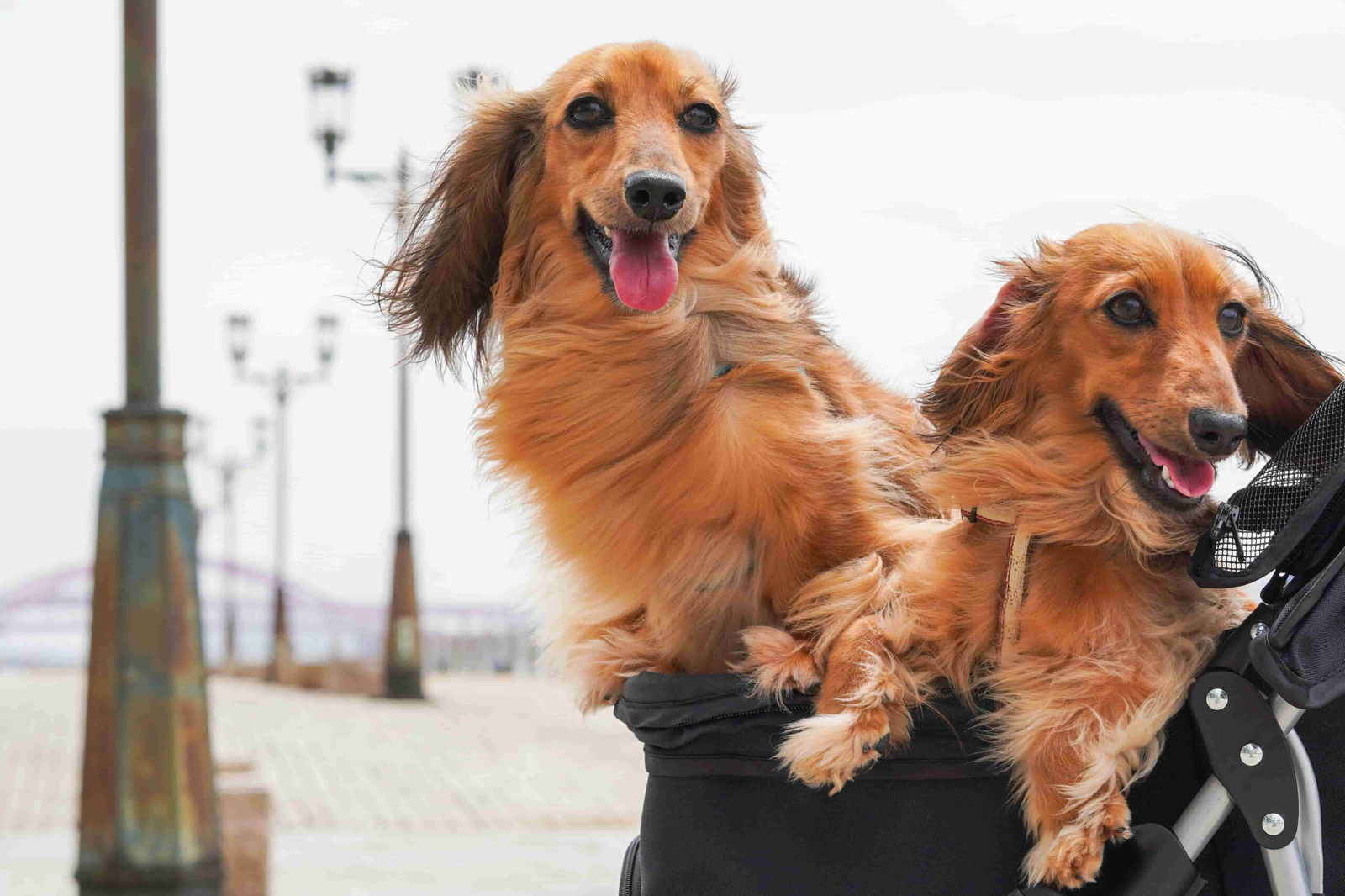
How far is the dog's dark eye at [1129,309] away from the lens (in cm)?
186

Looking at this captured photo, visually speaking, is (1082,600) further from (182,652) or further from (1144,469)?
(182,652)

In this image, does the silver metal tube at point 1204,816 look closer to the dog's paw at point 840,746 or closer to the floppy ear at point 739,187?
the dog's paw at point 840,746

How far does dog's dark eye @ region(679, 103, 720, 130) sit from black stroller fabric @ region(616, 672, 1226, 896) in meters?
0.92

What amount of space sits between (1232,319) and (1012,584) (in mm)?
461

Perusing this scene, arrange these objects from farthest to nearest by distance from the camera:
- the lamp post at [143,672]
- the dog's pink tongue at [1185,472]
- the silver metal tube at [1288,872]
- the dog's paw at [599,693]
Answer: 1. the lamp post at [143,672]
2. the dog's paw at [599,693]
3. the dog's pink tongue at [1185,472]
4. the silver metal tube at [1288,872]

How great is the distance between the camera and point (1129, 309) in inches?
73.4

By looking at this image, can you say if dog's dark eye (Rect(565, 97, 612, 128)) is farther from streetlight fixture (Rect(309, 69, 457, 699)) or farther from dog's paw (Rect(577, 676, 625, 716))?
streetlight fixture (Rect(309, 69, 457, 699))

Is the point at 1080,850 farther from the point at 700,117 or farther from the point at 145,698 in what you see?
the point at 145,698

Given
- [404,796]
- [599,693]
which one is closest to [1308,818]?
[599,693]

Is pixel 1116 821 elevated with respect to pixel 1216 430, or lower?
lower

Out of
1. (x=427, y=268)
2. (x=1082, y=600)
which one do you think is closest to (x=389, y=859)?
(x=427, y=268)

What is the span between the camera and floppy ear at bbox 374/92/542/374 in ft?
8.33

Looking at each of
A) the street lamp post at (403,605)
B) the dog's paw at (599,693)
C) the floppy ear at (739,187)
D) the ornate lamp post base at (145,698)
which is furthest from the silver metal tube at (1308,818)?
the street lamp post at (403,605)

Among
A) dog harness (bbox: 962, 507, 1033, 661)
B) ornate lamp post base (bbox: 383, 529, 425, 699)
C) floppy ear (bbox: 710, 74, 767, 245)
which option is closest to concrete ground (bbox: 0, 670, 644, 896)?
ornate lamp post base (bbox: 383, 529, 425, 699)
